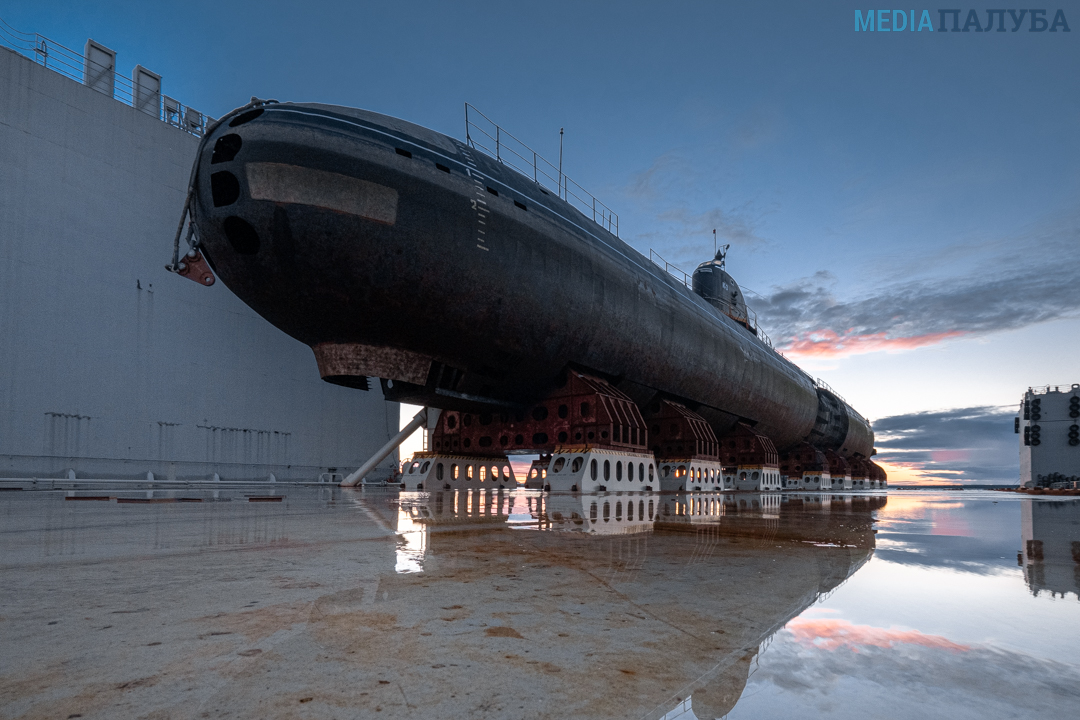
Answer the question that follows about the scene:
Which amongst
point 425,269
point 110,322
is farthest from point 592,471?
point 110,322

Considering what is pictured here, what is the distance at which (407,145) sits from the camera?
10148 mm

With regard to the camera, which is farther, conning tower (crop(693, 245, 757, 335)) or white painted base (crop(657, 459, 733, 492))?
conning tower (crop(693, 245, 757, 335))

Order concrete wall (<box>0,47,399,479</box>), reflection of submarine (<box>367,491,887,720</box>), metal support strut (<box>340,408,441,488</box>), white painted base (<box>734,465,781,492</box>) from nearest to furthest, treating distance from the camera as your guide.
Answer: reflection of submarine (<box>367,491,887,720</box>) → concrete wall (<box>0,47,399,479</box>) → metal support strut (<box>340,408,441,488</box>) → white painted base (<box>734,465,781,492</box>)

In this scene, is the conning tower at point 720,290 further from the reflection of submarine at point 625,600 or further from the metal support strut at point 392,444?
the reflection of submarine at point 625,600

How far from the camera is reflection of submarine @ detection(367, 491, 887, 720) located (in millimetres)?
1276

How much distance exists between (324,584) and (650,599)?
50.7 inches

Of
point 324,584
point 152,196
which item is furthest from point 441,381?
point 152,196

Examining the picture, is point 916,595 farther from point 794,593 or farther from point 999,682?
point 999,682

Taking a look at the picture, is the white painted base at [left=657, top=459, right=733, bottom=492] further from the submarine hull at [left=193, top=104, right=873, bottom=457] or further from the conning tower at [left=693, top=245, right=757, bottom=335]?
the conning tower at [left=693, top=245, right=757, bottom=335]

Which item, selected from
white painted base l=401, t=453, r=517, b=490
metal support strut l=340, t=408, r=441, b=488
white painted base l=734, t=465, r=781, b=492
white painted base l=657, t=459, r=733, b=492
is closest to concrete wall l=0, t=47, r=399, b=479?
metal support strut l=340, t=408, r=441, b=488

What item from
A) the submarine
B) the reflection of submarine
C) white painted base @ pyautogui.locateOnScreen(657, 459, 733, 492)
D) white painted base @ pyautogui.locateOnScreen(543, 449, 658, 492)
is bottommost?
white painted base @ pyautogui.locateOnScreen(657, 459, 733, 492)

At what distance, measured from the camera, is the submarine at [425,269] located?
30.2 ft

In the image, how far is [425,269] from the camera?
32.8 ft

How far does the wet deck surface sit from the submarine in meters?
6.93
